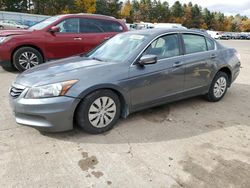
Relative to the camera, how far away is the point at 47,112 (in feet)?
11.1

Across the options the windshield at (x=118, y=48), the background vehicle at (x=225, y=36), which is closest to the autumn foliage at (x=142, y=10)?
the background vehicle at (x=225, y=36)

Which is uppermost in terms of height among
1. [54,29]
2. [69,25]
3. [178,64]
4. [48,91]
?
[69,25]

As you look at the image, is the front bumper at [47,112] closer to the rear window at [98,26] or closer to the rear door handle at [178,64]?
the rear door handle at [178,64]

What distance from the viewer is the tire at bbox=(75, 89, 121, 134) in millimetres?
3594

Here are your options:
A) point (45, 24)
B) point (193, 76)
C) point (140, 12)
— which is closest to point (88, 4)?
point (140, 12)

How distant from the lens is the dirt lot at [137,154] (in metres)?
2.80

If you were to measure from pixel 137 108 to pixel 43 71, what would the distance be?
1.53 m

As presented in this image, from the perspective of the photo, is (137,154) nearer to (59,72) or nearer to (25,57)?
(59,72)

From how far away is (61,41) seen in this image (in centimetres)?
747

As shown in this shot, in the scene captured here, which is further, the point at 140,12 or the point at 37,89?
the point at 140,12

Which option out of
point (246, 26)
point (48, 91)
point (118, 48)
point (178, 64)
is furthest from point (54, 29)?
point (246, 26)

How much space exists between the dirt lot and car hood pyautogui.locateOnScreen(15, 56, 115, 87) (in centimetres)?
76

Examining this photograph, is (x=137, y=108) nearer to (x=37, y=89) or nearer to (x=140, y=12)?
(x=37, y=89)

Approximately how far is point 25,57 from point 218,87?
16.5 feet
